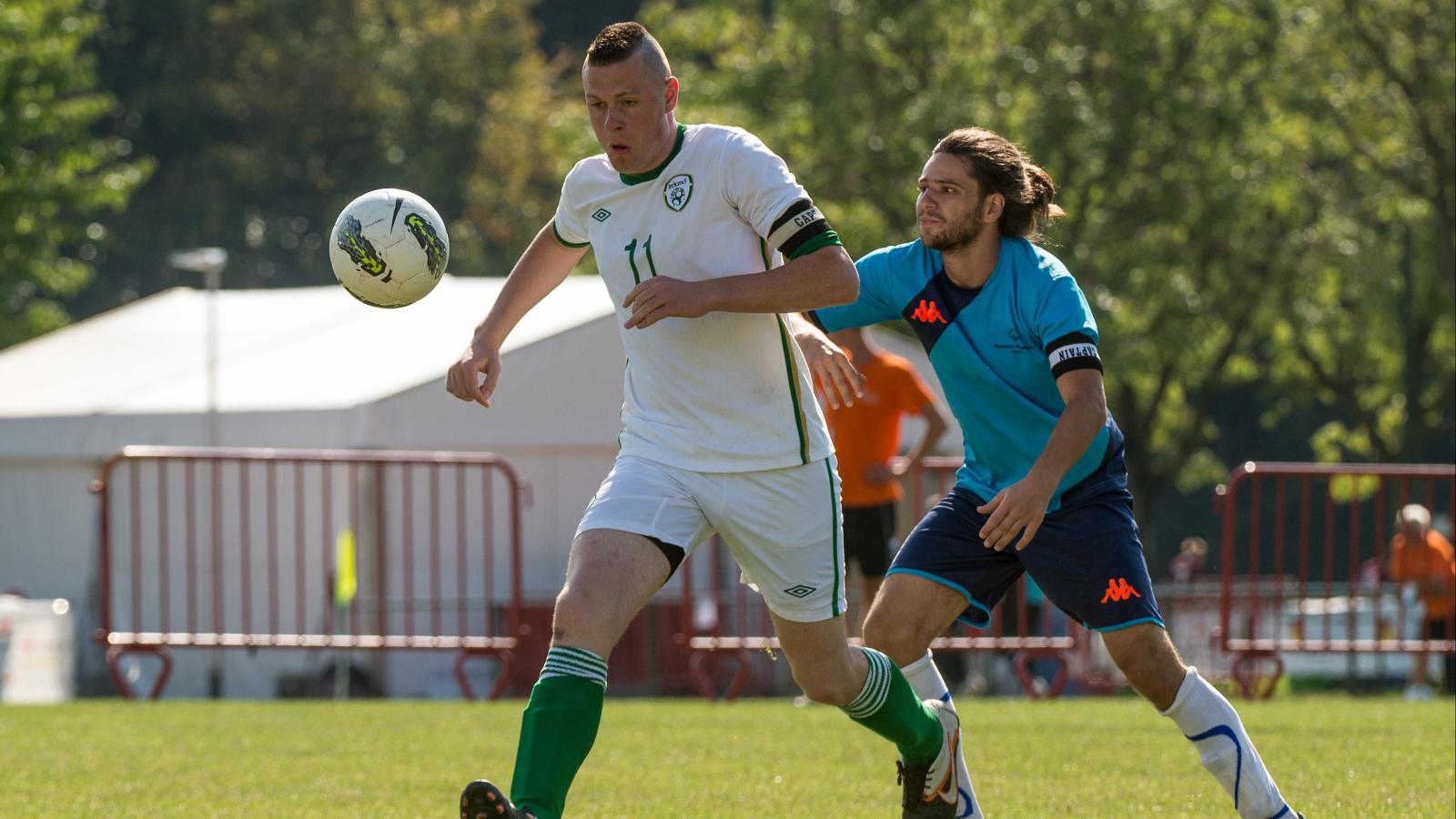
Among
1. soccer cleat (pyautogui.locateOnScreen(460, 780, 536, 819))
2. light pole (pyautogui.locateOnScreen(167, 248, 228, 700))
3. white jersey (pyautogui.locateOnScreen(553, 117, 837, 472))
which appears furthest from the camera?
light pole (pyautogui.locateOnScreen(167, 248, 228, 700))

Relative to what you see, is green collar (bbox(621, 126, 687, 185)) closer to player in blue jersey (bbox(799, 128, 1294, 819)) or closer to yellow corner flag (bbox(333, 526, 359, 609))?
player in blue jersey (bbox(799, 128, 1294, 819))

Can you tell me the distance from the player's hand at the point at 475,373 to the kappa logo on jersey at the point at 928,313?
1.19 m

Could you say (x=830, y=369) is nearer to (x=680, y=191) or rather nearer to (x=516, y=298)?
(x=680, y=191)

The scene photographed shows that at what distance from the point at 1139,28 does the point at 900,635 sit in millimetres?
22336

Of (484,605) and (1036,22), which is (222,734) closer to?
(484,605)

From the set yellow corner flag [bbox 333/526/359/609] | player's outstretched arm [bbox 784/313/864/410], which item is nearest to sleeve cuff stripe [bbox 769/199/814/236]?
player's outstretched arm [bbox 784/313/864/410]

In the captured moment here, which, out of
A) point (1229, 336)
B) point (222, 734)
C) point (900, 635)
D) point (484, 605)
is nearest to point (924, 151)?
point (1229, 336)

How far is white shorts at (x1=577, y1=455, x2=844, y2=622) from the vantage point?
511 cm

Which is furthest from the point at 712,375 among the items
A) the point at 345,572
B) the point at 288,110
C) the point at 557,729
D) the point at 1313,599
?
the point at 288,110

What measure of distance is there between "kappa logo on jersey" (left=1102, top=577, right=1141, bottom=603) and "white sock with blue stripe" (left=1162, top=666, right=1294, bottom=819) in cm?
27

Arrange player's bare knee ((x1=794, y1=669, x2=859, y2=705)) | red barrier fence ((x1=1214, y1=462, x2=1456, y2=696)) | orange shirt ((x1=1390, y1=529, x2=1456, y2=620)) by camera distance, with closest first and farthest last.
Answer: player's bare knee ((x1=794, y1=669, x2=859, y2=705)), red barrier fence ((x1=1214, y1=462, x2=1456, y2=696)), orange shirt ((x1=1390, y1=529, x2=1456, y2=620))

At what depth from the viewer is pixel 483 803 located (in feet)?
14.2

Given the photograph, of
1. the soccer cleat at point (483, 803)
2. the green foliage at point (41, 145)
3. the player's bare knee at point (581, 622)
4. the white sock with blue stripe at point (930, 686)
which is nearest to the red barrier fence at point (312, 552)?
the green foliage at point (41, 145)

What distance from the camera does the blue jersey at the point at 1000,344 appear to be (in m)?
5.60
